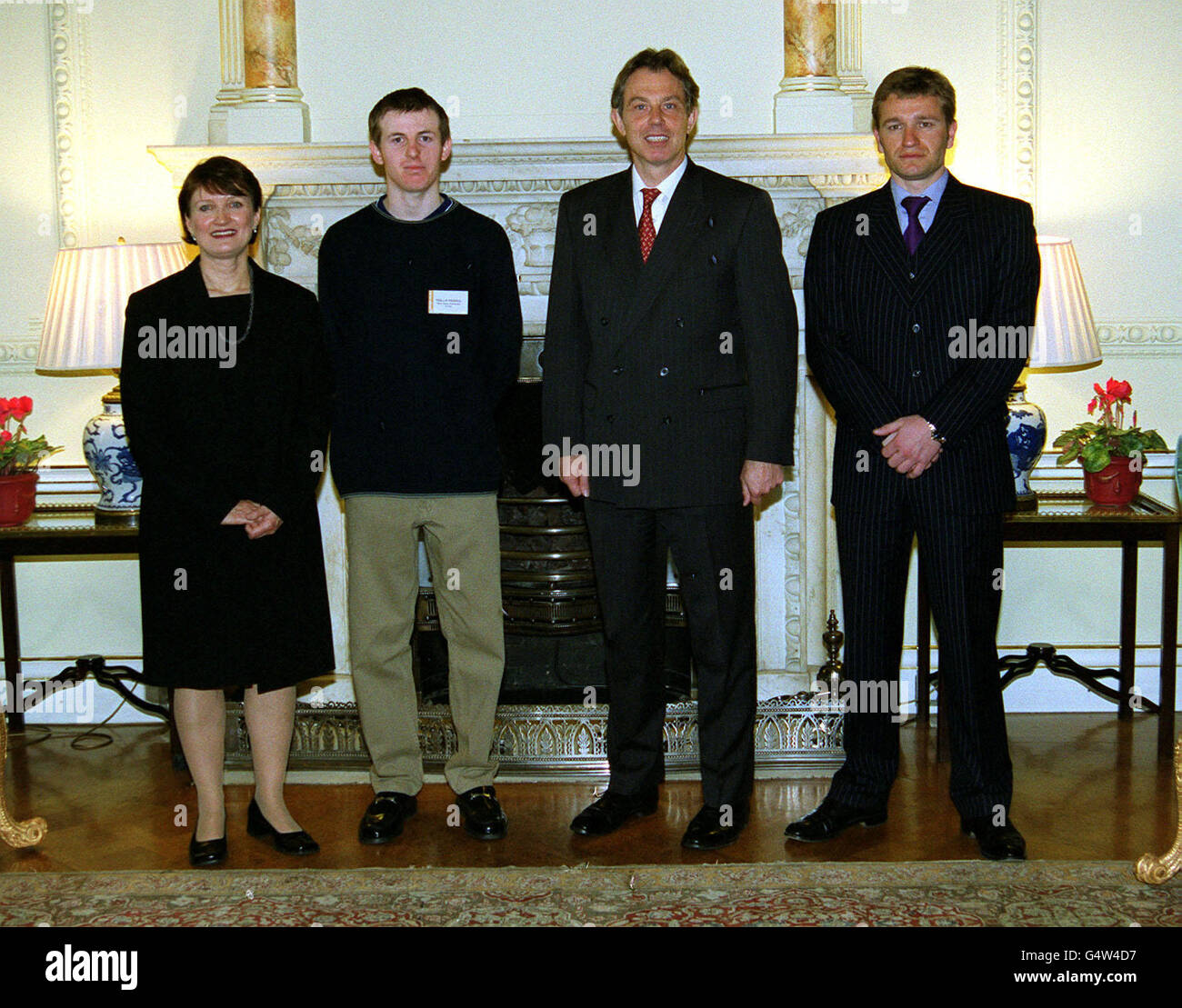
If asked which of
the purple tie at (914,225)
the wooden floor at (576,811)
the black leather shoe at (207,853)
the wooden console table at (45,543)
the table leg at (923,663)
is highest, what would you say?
the purple tie at (914,225)

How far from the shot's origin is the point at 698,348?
3373 mm

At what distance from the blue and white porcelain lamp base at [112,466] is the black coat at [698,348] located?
6.07ft

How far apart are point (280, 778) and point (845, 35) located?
3.03 metres

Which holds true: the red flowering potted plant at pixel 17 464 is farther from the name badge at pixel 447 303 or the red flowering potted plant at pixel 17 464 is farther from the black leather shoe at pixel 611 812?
the black leather shoe at pixel 611 812

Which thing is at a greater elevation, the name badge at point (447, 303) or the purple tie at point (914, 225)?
the purple tie at point (914, 225)

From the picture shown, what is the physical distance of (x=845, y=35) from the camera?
4535 millimetres

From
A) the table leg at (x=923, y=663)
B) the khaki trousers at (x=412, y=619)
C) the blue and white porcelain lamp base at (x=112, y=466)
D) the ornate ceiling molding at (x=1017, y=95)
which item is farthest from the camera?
the ornate ceiling molding at (x=1017, y=95)

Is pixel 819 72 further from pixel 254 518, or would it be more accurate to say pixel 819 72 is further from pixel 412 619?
pixel 254 518

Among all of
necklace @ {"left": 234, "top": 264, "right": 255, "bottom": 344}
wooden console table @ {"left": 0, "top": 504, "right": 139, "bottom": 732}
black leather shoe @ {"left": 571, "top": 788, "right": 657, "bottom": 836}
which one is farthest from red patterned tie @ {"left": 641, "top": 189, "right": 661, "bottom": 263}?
wooden console table @ {"left": 0, "top": 504, "right": 139, "bottom": 732}

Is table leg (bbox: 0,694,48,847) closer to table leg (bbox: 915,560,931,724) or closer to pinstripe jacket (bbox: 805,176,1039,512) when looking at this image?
pinstripe jacket (bbox: 805,176,1039,512)

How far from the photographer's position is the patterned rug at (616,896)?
306 centimetres

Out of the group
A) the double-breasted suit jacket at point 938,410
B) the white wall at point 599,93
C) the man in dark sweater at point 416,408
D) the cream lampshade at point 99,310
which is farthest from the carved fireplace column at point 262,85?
the double-breasted suit jacket at point 938,410

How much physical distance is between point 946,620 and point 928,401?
0.56 metres

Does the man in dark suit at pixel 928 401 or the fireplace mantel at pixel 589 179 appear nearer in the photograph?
the man in dark suit at pixel 928 401
